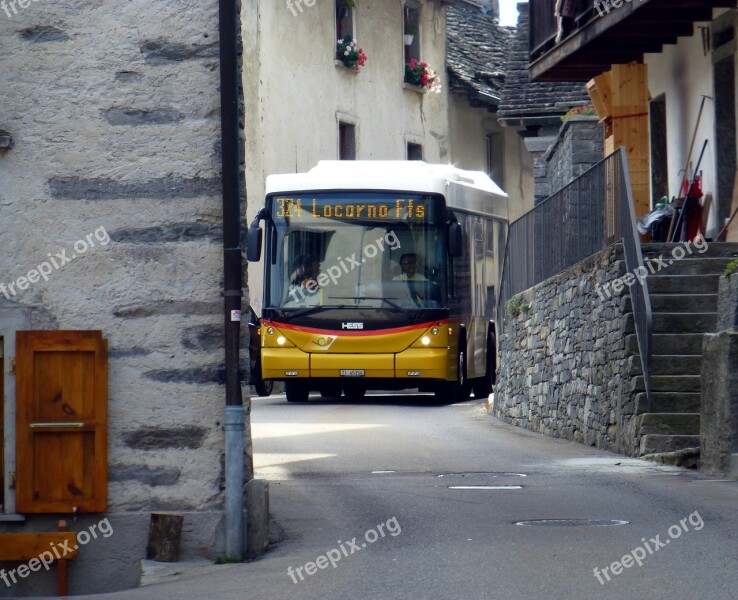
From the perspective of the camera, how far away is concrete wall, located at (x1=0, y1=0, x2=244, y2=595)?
877 cm

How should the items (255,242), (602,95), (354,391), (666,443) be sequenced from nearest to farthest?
(666,443)
(255,242)
(602,95)
(354,391)

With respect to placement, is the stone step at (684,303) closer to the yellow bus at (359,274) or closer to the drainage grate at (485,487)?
the drainage grate at (485,487)

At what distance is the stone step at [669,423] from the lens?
42.2 feet

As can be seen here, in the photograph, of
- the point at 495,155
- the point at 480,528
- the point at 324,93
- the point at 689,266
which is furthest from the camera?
the point at 495,155

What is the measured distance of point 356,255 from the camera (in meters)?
21.3

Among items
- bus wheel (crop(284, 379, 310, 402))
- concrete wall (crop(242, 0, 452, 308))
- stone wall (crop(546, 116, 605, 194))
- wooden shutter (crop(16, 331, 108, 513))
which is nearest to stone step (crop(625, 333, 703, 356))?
wooden shutter (crop(16, 331, 108, 513))

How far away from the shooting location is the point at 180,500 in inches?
344

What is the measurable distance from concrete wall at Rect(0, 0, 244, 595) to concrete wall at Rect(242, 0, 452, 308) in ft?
72.7

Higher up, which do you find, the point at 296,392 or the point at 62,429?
the point at 62,429

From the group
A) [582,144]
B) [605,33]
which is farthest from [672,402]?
[582,144]

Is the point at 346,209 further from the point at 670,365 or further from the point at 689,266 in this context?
the point at 670,365

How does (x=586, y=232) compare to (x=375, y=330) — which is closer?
(x=586, y=232)

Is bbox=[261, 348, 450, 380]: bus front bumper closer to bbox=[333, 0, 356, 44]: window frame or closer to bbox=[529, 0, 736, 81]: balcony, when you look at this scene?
bbox=[529, 0, 736, 81]: balcony

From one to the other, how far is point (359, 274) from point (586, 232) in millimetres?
5597
